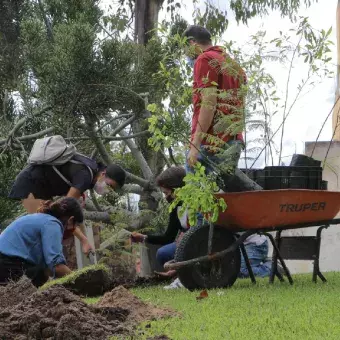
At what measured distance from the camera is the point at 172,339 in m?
3.61

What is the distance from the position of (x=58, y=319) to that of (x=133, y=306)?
30.7 inches

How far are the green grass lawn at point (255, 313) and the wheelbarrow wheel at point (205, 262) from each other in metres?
0.12

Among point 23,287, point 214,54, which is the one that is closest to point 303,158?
point 214,54

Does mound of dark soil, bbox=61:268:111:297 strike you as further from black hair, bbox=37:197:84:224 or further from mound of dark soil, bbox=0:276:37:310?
mound of dark soil, bbox=0:276:37:310

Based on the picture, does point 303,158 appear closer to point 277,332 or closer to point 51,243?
point 51,243

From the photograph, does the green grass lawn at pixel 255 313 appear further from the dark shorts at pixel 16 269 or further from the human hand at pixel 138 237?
the human hand at pixel 138 237

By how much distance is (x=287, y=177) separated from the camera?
630cm

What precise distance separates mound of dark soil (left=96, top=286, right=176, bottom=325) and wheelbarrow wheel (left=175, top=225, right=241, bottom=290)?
133 centimetres

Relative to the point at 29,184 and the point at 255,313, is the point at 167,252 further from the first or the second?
the point at 255,313

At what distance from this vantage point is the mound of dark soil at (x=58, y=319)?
146 inches

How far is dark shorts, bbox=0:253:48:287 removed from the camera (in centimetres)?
619

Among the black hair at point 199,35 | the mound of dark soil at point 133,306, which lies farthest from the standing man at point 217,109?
the mound of dark soil at point 133,306

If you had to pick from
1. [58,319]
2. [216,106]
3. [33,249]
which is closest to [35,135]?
[33,249]

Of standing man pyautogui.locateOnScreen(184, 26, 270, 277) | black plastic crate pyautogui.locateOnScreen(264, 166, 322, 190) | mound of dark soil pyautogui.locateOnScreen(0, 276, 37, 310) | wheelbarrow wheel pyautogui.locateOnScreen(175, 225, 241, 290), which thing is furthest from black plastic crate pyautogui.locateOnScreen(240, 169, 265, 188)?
mound of dark soil pyautogui.locateOnScreen(0, 276, 37, 310)
